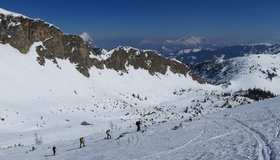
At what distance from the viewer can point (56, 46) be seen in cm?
11644

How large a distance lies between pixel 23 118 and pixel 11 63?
1027 inches

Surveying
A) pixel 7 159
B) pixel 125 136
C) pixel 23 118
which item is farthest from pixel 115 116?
pixel 7 159

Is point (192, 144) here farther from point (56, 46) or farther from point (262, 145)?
point (56, 46)

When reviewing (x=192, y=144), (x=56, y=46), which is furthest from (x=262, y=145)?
(x=56, y=46)

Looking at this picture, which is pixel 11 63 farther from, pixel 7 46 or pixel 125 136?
pixel 125 136

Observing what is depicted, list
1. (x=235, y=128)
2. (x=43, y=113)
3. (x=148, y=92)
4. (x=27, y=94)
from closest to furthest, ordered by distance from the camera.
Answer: (x=235, y=128)
(x=43, y=113)
(x=27, y=94)
(x=148, y=92)

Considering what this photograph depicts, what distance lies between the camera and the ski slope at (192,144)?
27156 mm

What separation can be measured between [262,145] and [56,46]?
95306 millimetres

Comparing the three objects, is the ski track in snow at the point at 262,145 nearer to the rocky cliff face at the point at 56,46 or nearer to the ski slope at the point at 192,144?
the ski slope at the point at 192,144

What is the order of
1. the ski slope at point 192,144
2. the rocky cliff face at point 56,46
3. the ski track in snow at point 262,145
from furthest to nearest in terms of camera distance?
the rocky cliff face at point 56,46
the ski slope at point 192,144
the ski track in snow at point 262,145

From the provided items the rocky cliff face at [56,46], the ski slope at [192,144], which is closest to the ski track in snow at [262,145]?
the ski slope at [192,144]

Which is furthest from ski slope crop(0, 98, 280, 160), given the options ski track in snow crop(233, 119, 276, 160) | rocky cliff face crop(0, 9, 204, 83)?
rocky cliff face crop(0, 9, 204, 83)

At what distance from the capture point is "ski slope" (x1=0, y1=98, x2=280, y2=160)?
89.1ft

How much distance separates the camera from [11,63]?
97500 millimetres
